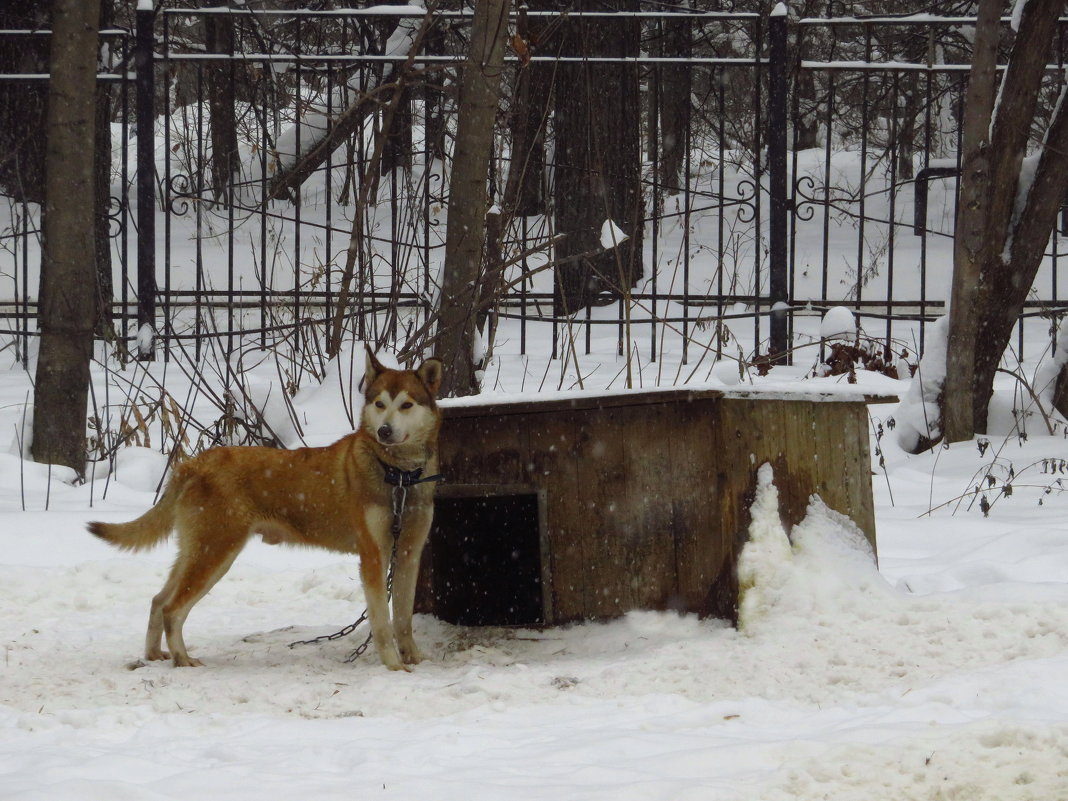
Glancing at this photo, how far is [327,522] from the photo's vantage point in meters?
4.48

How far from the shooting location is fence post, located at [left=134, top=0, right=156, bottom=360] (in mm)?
9688

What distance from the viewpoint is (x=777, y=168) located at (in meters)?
9.72

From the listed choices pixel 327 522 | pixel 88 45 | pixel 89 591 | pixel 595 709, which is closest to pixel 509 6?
pixel 88 45

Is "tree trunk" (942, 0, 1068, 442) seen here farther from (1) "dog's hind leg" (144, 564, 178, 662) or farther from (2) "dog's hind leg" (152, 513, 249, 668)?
(1) "dog's hind leg" (144, 564, 178, 662)

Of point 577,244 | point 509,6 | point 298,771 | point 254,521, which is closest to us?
point 298,771

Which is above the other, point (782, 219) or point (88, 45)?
point (88, 45)

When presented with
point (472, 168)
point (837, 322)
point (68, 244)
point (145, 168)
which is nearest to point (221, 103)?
point (145, 168)

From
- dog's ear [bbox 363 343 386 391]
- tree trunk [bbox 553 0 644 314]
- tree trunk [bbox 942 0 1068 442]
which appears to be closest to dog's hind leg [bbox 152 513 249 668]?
dog's ear [bbox 363 343 386 391]

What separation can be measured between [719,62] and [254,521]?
20.9 feet

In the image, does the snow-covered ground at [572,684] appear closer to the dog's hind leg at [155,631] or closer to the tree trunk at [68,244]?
the dog's hind leg at [155,631]

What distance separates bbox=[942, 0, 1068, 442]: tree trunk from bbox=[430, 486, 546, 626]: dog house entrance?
364 cm

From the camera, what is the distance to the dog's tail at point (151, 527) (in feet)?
14.7

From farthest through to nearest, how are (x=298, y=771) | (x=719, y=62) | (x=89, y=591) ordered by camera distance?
(x=719, y=62) < (x=89, y=591) < (x=298, y=771)

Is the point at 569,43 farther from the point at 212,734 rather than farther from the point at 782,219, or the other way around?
the point at 212,734
